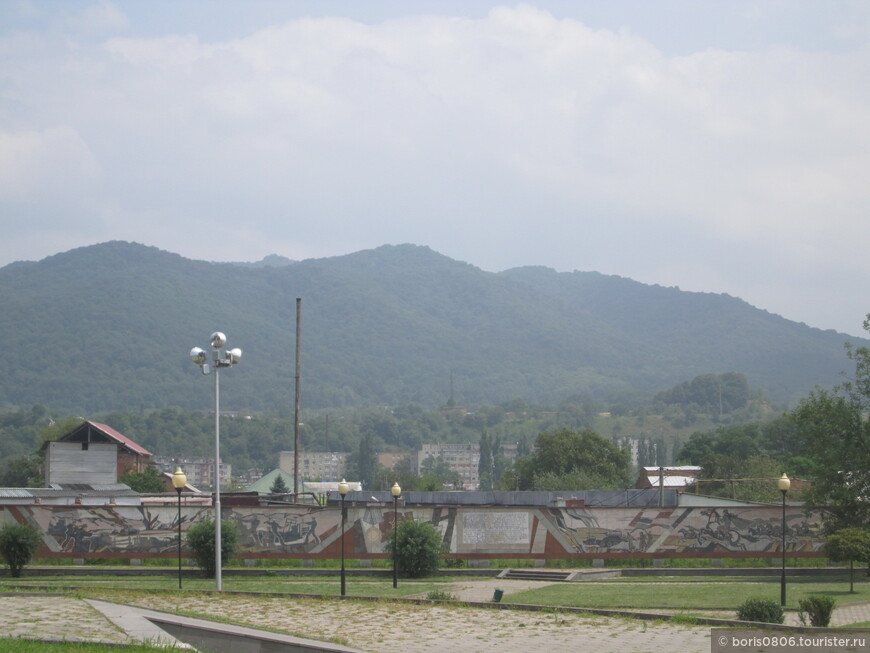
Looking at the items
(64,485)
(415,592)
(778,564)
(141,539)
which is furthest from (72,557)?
(778,564)

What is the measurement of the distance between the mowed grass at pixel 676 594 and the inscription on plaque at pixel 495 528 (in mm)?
5642

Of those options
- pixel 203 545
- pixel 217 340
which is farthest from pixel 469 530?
pixel 217 340

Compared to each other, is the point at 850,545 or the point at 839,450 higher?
the point at 839,450

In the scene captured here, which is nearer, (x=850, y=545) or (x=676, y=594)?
(x=676, y=594)

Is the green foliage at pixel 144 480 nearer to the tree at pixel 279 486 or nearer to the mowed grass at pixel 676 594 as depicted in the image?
the tree at pixel 279 486

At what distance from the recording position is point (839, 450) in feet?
122

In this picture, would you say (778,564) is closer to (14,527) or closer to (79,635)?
(14,527)

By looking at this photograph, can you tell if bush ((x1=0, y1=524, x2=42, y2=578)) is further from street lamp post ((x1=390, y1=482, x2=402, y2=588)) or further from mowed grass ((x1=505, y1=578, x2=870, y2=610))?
mowed grass ((x1=505, y1=578, x2=870, y2=610))

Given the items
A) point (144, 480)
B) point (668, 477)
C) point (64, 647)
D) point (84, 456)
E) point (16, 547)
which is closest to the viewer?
point (64, 647)

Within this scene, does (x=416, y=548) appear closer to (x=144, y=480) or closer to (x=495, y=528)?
(x=495, y=528)

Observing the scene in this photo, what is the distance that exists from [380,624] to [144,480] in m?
64.0

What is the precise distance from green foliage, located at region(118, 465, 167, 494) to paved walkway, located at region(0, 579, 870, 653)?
185ft

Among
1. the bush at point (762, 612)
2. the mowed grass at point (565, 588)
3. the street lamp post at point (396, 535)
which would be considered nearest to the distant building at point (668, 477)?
the mowed grass at point (565, 588)

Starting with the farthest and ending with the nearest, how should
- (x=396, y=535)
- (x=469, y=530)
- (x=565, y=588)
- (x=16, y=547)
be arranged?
(x=469, y=530), (x=396, y=535), (x=16, y=547), (x=565, y=588)
